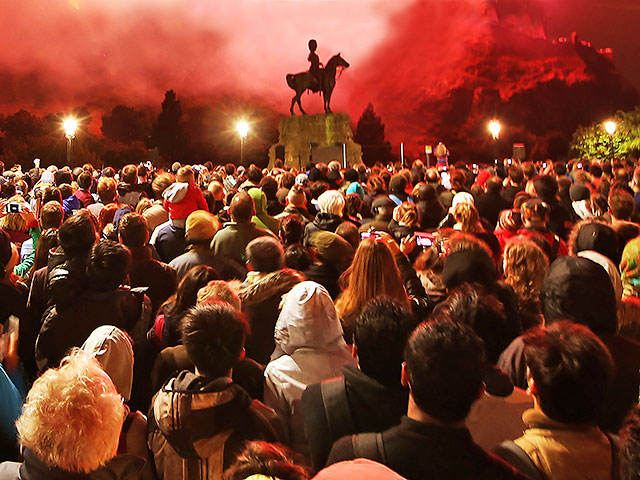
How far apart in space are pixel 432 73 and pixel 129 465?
46.4 meters

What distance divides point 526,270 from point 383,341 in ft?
6.47

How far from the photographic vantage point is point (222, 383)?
2.47m

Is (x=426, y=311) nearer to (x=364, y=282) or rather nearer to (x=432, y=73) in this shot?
(x=364, y=282)

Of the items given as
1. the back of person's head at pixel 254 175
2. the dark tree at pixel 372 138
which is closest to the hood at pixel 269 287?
the back of person's head at pixel 254 175

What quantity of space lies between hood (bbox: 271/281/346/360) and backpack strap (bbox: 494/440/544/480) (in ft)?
4.00

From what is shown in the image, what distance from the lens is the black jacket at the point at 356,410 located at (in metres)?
2.38

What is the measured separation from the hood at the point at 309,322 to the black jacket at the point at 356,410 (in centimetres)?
57

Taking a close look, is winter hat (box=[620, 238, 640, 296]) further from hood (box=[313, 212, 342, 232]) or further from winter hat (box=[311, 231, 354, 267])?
hood (box=[313, 212, 342, 232])

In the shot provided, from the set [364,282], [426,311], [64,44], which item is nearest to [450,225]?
[426,311]

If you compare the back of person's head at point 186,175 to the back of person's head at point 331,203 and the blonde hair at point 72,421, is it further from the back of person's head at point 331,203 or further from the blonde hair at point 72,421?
the blonde hair at point 72,421

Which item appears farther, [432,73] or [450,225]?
[432,73]

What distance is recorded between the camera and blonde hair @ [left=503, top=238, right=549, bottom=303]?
13.1 ft

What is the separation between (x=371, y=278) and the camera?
3.86 metres

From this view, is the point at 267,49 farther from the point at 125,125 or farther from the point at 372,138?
the point at 125,125
